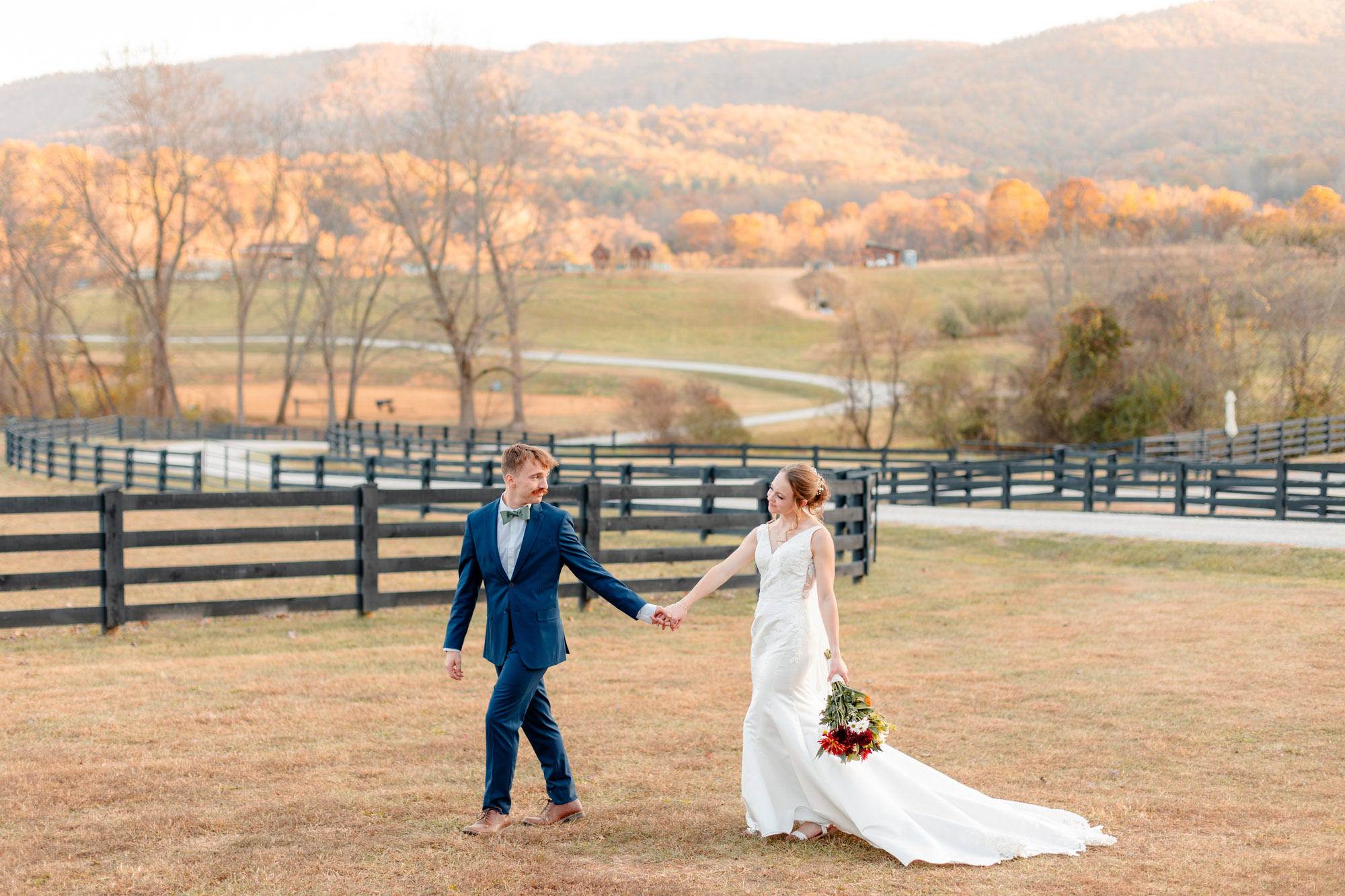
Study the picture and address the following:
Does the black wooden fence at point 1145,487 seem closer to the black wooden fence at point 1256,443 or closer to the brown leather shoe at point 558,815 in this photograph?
the black wooden fence at point 1256,443

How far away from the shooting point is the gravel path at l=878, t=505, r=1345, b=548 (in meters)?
17.1

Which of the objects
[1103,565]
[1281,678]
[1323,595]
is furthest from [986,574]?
[1281,678]

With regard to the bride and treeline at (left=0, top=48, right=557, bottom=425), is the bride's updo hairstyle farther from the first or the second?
treeline at (left=0, top=48, right=557, bottom=425)

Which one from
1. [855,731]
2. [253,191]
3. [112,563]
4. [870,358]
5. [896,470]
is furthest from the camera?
[253,191]

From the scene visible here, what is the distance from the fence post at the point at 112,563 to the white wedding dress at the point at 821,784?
6.58 metres

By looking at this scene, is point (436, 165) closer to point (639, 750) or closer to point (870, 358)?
point (870, 358)

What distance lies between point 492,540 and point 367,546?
5.57m

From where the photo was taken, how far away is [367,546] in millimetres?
10359

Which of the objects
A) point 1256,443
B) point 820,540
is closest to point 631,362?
point 1256,443

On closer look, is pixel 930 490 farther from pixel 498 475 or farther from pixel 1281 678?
pixel 1281 678

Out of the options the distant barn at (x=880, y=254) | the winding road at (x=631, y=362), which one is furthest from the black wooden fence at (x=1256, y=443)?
the distant barn at (x=880, y=254)

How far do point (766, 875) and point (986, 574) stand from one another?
1101 cm

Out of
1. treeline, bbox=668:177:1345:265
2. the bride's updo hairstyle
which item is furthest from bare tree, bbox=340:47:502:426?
the bride's updo hairstyle

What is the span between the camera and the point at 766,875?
4578 millimetres
